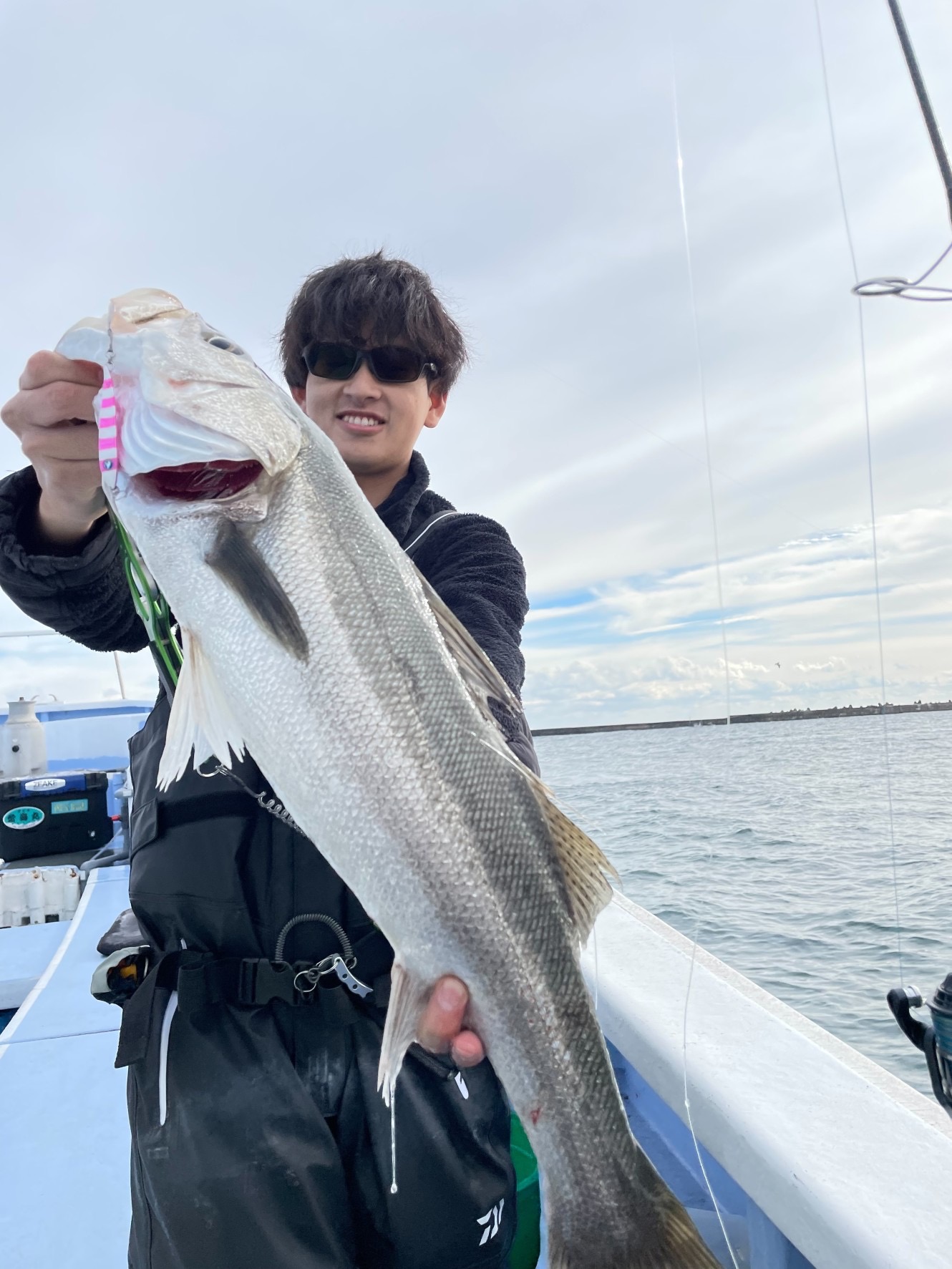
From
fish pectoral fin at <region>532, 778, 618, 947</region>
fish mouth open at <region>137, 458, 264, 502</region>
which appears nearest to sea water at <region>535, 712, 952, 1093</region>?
fish pectoral fin at <region>532, 778, 618, 947</region>

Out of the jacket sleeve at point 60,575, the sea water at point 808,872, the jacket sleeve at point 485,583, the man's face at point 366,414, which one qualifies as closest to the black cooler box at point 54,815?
the sea water at point 808,872

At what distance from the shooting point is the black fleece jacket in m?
1.98

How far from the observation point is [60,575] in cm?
198

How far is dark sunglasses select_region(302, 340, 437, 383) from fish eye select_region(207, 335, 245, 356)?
0.49m

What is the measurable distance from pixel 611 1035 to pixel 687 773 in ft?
98.4

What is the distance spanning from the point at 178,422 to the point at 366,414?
0.79m

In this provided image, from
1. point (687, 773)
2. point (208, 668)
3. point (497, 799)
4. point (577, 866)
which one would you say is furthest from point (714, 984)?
point (687, 773)

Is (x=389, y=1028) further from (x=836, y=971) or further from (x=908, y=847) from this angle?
(x=908, y=847)

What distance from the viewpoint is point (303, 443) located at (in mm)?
1857

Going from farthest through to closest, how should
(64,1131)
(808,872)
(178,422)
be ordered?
(808,872)
(64,1131)
(178,422)

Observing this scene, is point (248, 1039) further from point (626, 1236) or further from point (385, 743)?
point (626, 1236)

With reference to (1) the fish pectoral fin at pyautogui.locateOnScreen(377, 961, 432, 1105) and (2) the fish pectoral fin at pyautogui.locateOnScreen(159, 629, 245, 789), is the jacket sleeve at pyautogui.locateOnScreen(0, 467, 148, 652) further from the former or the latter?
(1) the fish pectoral fin at pyautogui.locateOnScreen(377, 961, 432, 1105)

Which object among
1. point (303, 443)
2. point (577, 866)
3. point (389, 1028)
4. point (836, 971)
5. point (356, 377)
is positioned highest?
point (356, 377)

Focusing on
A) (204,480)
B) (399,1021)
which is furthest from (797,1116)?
(204,480)
